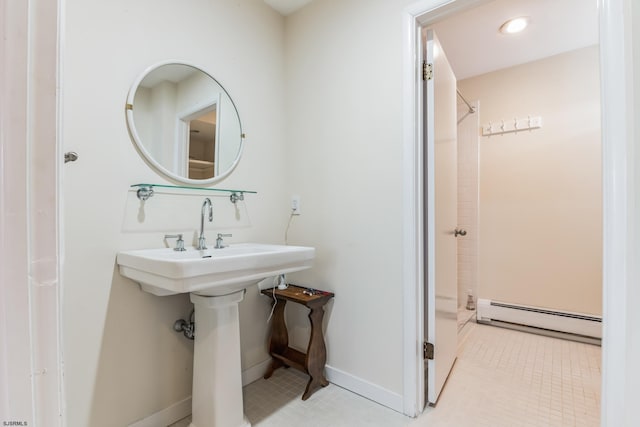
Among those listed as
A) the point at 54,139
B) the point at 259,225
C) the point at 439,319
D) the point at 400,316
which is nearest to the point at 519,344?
the point at 439,319

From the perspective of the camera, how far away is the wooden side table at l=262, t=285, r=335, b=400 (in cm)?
169

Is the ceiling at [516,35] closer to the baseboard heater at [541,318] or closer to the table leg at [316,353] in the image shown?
the table leg at [316,353]

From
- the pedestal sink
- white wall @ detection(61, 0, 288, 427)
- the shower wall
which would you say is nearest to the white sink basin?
the pedestal sink

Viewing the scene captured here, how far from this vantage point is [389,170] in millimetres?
1587

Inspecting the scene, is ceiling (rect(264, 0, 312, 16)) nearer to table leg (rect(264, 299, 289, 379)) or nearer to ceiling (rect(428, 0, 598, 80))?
ceiling (rect(428, 0, 598, 80))

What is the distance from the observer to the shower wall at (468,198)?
9.77 ft

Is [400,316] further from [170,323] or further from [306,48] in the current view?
[306,48]

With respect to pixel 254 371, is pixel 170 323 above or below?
above

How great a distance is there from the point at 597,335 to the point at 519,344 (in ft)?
2.03

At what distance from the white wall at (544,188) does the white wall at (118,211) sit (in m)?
2.44

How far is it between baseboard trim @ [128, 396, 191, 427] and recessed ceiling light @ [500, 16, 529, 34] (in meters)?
3.12

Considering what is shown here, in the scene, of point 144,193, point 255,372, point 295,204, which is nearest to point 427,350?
point 255,372

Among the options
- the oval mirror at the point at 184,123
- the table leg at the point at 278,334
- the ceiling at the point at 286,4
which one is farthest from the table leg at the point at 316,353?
the ceiling at the point at 286,4

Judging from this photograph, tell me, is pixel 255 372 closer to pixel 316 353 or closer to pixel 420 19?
pixel 316 353
